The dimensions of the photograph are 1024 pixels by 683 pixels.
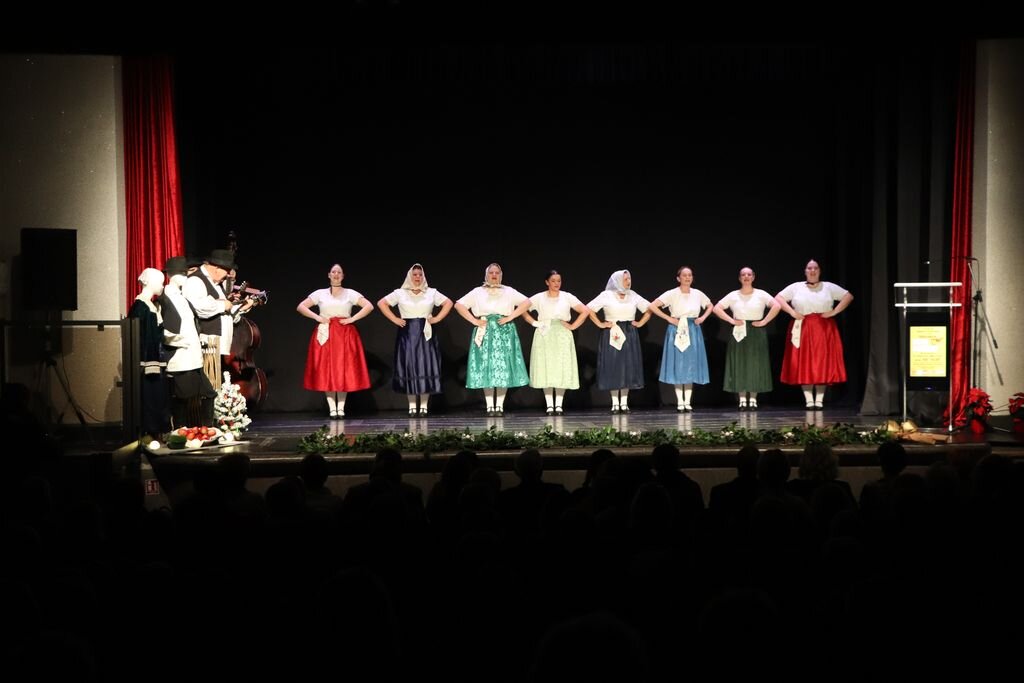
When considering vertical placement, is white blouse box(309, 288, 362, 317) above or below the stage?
above

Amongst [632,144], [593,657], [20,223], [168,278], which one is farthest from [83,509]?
[632,144]

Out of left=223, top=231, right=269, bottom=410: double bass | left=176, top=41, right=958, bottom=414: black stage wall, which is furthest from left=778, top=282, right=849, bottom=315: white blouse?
left=223, top=231, right=269, bottom=410: double bass

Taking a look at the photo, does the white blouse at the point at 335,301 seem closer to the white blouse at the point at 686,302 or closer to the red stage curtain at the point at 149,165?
the red stage curtain at the point at 149,165

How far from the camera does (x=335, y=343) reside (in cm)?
1026

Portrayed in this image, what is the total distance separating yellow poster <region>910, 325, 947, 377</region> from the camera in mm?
8633

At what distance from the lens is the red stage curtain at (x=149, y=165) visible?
356 inches

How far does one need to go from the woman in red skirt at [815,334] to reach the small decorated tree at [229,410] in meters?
5.27

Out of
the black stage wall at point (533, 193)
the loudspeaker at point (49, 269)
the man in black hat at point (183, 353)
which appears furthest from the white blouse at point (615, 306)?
the loudspeaker at point (49, 269)

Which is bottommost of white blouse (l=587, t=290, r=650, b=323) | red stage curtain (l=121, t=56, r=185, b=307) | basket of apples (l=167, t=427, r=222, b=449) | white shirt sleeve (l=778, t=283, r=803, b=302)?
basket of apples (l=167, t=427, r=222, b=449)

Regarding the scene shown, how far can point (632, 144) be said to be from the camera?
11.4m

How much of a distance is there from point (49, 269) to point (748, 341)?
20.8 ft

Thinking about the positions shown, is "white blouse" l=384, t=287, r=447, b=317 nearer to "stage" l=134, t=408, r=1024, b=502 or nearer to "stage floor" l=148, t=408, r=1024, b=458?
"stage floor" l=148, t=408, r=1024, b=458

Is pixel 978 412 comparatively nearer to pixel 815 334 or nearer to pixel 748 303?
pixel 815 334

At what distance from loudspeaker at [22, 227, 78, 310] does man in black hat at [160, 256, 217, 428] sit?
64 cm
